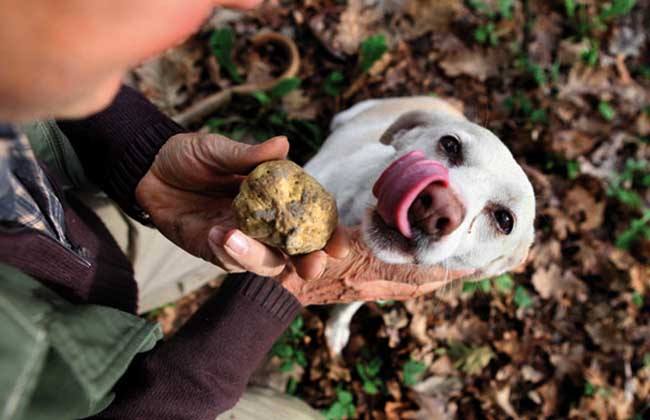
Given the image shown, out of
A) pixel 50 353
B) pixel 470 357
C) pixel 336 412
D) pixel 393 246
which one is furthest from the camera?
pixel 470 357

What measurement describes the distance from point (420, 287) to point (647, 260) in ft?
7.85

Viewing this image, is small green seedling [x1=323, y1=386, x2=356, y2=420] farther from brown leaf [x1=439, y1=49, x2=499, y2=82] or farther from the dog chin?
brown leaf [x1=439, y1=49, x2=499, y2=82]

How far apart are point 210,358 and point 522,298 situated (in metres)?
2.64

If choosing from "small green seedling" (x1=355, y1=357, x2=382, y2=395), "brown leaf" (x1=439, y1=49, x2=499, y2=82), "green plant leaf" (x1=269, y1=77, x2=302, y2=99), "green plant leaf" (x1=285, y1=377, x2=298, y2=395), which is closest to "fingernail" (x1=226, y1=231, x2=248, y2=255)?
"green plant leaf" (x1=285, y1=377, x2=298, y2=395)

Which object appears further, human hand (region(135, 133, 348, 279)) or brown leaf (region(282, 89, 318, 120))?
brown leaf (region(282, 89, 318, 120))

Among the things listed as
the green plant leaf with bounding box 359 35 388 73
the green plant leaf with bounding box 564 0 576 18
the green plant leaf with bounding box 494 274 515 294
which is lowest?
the green plant leaf with bounding box 494 274 515 294

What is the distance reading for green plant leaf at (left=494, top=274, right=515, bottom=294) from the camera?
3527 millimetres

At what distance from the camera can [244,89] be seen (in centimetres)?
362

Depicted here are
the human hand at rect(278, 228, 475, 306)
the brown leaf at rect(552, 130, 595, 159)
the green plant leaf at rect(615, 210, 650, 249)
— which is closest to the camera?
the human hand at rect(278, 228, 475, 306)

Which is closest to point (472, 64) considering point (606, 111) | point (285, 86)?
point (606, 111)

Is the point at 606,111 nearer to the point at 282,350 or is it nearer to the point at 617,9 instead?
the point at 617,9

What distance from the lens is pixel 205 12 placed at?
27.8 inches

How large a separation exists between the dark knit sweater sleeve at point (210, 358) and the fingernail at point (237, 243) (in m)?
0.51

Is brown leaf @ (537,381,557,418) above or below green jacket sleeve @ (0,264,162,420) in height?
below
